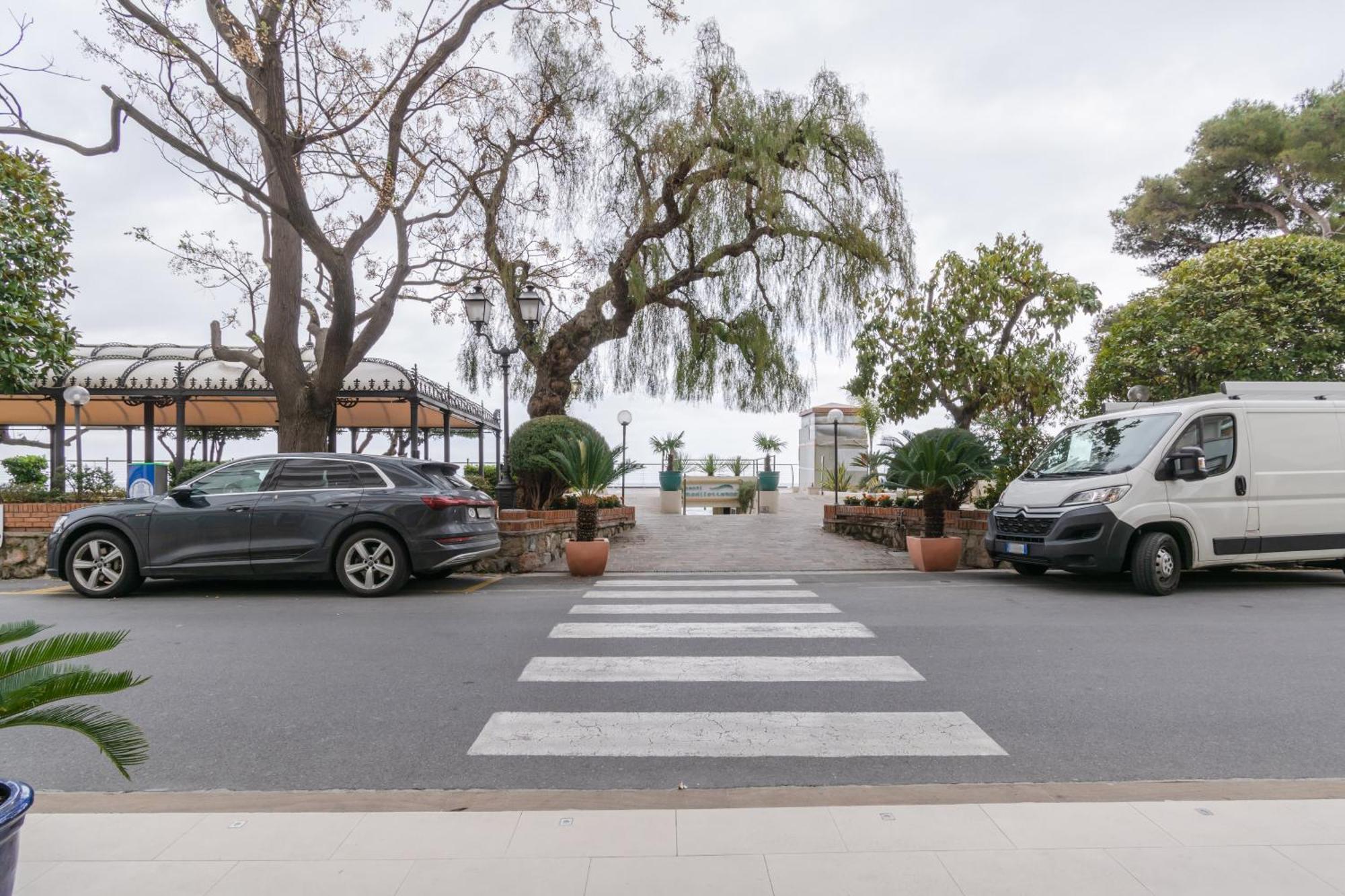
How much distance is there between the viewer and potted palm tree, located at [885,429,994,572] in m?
12.3

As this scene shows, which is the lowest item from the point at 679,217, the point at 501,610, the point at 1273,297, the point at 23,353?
the point at 501,610

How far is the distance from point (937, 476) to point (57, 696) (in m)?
11.7

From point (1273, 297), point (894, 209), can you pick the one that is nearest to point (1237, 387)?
point (1273, 297)

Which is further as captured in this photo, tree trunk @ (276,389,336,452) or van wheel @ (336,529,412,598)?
tree trunk @ (276,389,336,452)

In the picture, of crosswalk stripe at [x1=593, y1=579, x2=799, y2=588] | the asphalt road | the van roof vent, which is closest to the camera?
the asphalt road

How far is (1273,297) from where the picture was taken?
1383cm

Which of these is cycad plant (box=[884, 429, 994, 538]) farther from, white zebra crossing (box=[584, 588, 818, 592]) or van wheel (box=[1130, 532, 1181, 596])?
white zebra crossing (box=[584, 588, 818, 592])

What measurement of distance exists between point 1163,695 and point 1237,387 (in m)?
6.71

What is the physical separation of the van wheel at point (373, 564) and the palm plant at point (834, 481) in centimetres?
1863

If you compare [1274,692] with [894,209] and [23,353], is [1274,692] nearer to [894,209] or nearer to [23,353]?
[894,209]

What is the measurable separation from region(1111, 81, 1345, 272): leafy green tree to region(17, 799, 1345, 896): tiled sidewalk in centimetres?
2467

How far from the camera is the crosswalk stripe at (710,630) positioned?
7.26m

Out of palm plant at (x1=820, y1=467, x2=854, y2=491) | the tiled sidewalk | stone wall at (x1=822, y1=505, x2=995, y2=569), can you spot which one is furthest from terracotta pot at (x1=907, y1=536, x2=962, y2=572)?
palm plant at (x1=820, y1=467, x2=854, y2=491)

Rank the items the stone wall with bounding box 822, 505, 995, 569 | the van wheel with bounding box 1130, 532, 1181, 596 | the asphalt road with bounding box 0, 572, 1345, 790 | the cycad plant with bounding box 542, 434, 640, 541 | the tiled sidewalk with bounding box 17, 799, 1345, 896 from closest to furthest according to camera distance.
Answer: the tiled sidewalk with bounding box 17, 799, 1345, 896 < the asphalt road with bounding box 0, 572, 1345, 790 < the van wheel with bounding box 1130, 532, 1181, 596 < the cycad plant with bounding box 542, 434, 640, 541 < the stone wall with bounding box 822, 505, 995, 569
